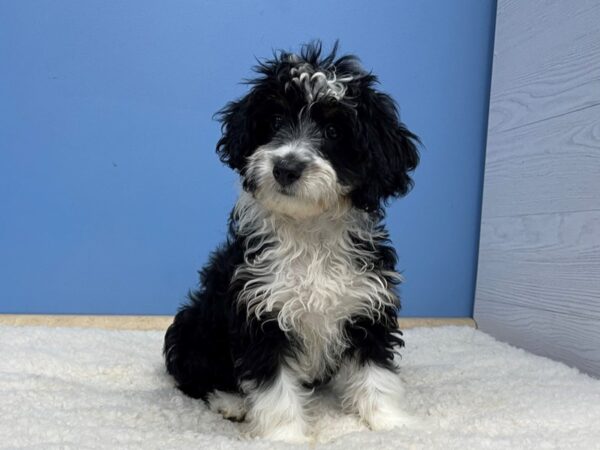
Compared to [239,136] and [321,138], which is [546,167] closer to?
[321,138]

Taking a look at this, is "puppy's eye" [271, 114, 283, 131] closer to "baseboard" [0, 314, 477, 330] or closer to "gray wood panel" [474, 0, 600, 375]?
"gray wood panel" [474, 0, 600, 375]

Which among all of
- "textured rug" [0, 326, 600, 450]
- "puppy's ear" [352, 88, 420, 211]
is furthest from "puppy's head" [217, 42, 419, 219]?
"textured rug" [0, 326, 600, 450]

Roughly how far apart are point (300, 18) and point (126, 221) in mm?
1408

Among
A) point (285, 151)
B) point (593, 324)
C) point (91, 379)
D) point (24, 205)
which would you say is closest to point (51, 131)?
point (24, 205)

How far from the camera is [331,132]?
1666 mm

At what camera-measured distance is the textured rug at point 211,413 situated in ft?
4.94

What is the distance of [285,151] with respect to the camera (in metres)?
1.56

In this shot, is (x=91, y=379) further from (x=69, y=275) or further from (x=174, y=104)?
(x=174, y=104)

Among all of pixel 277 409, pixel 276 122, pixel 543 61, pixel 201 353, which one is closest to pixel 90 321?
pixel 201 353

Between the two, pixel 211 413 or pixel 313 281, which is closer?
pixel 313 281

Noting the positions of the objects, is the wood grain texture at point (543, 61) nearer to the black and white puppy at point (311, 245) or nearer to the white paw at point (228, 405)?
the black and white puppy at point (311, 245)

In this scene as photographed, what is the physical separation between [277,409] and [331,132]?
82cm

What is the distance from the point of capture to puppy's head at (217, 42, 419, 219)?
1.56 meters

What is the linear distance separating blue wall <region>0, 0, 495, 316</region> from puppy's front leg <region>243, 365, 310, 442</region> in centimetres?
146
